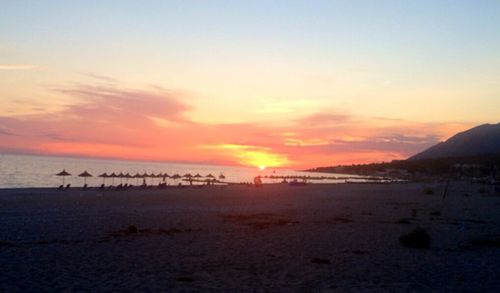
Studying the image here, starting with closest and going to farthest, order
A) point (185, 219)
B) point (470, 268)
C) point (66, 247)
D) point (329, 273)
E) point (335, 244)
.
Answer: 1. point (329, 273)
2. point (470, 268)
3. point (66, 247)
4. point (335, 244)
5. point (185, 219)

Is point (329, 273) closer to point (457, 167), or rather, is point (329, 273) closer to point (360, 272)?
point (360, 272)

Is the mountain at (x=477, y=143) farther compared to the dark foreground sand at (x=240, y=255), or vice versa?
the mountain at (x=477, y=143)

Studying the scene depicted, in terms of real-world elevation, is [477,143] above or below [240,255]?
above

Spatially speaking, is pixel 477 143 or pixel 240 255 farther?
pixel 477 143

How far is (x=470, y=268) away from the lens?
43.2 feet

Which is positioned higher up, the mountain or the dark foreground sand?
Answer: the mountain

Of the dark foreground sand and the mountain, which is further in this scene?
the mountain

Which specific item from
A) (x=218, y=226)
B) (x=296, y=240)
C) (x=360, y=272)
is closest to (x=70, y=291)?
(x=360, y=272)

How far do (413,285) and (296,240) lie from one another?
675 cm

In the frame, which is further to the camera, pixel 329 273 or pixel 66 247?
pixel 66 247

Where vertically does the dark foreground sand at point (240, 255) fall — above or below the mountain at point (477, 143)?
below

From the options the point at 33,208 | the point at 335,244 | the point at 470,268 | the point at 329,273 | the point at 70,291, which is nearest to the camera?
the point at 70,291

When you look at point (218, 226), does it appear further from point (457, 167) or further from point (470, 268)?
point (457, 167)

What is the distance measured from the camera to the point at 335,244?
16.8 meters
